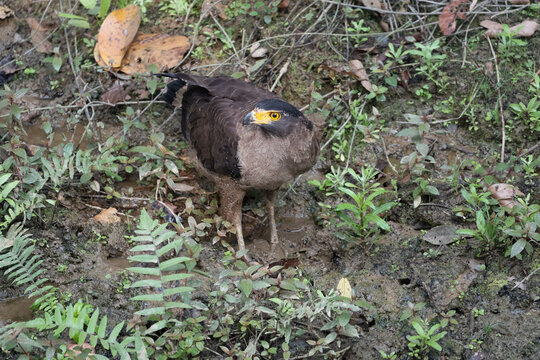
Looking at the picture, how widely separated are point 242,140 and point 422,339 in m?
2.12

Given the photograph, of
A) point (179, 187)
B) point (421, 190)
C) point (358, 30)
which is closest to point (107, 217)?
A: point (179, 187)

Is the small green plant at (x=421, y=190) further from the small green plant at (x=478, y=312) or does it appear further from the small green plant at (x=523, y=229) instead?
the small green plant at (x=478, y=312)

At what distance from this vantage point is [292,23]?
22.2ft

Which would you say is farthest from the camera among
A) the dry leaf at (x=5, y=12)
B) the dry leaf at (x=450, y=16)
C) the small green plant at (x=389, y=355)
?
the dry leaf at (x=5, y=12)

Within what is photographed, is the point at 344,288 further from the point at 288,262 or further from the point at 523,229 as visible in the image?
the point at 523,229

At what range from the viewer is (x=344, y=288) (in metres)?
4.35

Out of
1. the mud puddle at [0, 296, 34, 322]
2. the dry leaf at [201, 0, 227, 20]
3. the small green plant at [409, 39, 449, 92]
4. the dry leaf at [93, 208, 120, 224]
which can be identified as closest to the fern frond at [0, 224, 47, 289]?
the mud puddle at [0, 296, 34, 322]

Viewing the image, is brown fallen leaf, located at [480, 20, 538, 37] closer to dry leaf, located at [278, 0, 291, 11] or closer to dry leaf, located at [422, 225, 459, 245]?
dry leaf, located at [278, 0, 291, 11]

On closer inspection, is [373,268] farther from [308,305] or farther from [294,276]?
[308,305]

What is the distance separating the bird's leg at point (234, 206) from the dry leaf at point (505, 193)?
207cm

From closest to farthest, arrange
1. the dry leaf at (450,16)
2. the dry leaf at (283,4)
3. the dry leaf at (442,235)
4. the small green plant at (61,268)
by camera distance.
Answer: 1. the small green plant at (61,268)
2. the dry leaf at (442,235)
3. the dry leaf at (450,16)
4. the dry leaf at (283,4)

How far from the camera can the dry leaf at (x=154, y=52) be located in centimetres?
667

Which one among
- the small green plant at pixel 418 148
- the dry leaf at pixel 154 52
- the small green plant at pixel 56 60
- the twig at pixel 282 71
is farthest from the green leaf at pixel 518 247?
the small green plant at pixel 56 60

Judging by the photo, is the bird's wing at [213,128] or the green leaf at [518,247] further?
the bird's wing at [213,128]
